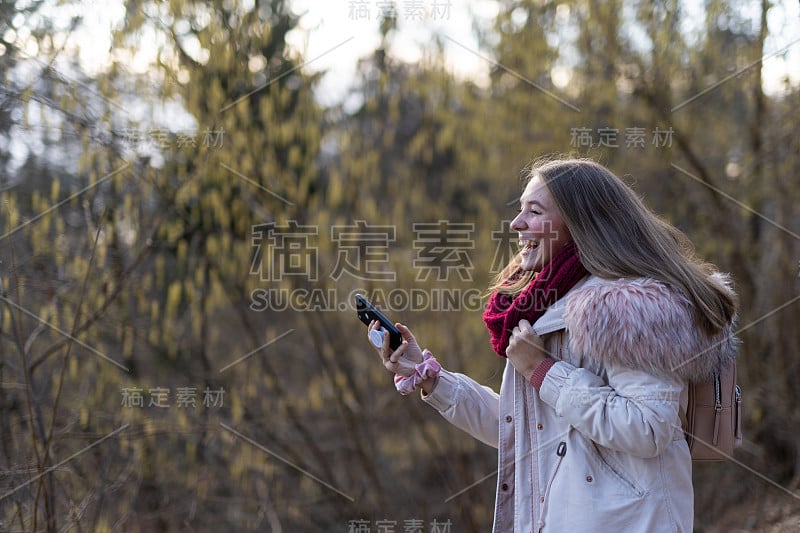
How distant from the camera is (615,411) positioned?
1.63m

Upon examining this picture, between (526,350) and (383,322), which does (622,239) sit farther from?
(383,322)

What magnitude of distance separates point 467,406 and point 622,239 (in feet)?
1.92

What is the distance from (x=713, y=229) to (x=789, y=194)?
496 mm

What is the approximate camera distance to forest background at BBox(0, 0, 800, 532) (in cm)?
364

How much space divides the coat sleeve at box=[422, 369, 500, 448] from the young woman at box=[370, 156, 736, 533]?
0.05 meters

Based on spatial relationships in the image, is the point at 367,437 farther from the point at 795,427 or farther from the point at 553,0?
the point at 553,0

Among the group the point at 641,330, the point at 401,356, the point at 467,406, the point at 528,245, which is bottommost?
the point at 467,406

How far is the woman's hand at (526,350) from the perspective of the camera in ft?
5.92

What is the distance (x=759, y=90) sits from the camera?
4.51 metres

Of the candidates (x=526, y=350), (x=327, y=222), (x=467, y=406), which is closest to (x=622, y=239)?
(x=526, y=350)

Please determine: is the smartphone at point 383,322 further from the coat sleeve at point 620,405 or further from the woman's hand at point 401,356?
the coat sleeve at point 620,405

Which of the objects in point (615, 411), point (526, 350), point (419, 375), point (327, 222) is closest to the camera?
point (615, 411)

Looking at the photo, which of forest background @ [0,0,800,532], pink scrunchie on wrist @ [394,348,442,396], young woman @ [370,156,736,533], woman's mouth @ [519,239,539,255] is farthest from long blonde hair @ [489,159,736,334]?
forest background @ [0,0,800,532]

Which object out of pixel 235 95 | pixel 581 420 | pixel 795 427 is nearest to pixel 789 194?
pixel 795 427
